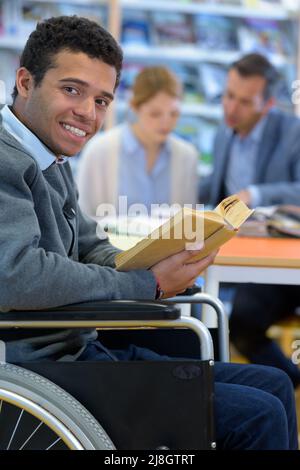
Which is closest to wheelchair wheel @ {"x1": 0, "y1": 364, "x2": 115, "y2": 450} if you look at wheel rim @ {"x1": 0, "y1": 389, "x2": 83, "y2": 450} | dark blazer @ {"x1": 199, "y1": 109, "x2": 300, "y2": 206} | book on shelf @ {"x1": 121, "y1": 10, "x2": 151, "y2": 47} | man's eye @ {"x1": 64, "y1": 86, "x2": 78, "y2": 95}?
wheel rim @ {"x1": 0, "y1": 389, "x2": 83, "y2": 450}

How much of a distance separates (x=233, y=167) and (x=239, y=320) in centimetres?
66

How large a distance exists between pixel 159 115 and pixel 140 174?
27 cm

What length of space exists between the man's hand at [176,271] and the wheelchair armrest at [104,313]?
0.52ft

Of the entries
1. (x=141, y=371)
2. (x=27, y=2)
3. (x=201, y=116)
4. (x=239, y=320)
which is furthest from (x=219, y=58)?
(x=141, y=371)

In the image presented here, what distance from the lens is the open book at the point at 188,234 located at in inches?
53.8

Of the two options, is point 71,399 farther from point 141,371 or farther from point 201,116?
point 201,116

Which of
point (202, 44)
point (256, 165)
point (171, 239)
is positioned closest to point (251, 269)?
point (171, 239)

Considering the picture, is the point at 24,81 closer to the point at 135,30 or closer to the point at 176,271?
the point at 176,271

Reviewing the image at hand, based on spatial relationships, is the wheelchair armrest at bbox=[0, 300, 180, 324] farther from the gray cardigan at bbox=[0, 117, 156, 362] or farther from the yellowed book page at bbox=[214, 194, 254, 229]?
the yellowed book page at bbox=[214, 194, 254, 229]

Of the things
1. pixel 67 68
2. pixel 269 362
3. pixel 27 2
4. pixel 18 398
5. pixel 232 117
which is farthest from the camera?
pixel 27 2

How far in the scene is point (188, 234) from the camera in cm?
142

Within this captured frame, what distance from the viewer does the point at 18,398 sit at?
49.1 inches

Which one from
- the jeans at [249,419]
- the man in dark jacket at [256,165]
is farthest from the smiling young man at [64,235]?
the man in dark jacket at [256,165]

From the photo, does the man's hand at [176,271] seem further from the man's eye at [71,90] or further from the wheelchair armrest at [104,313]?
the man's eye at [71,90]
